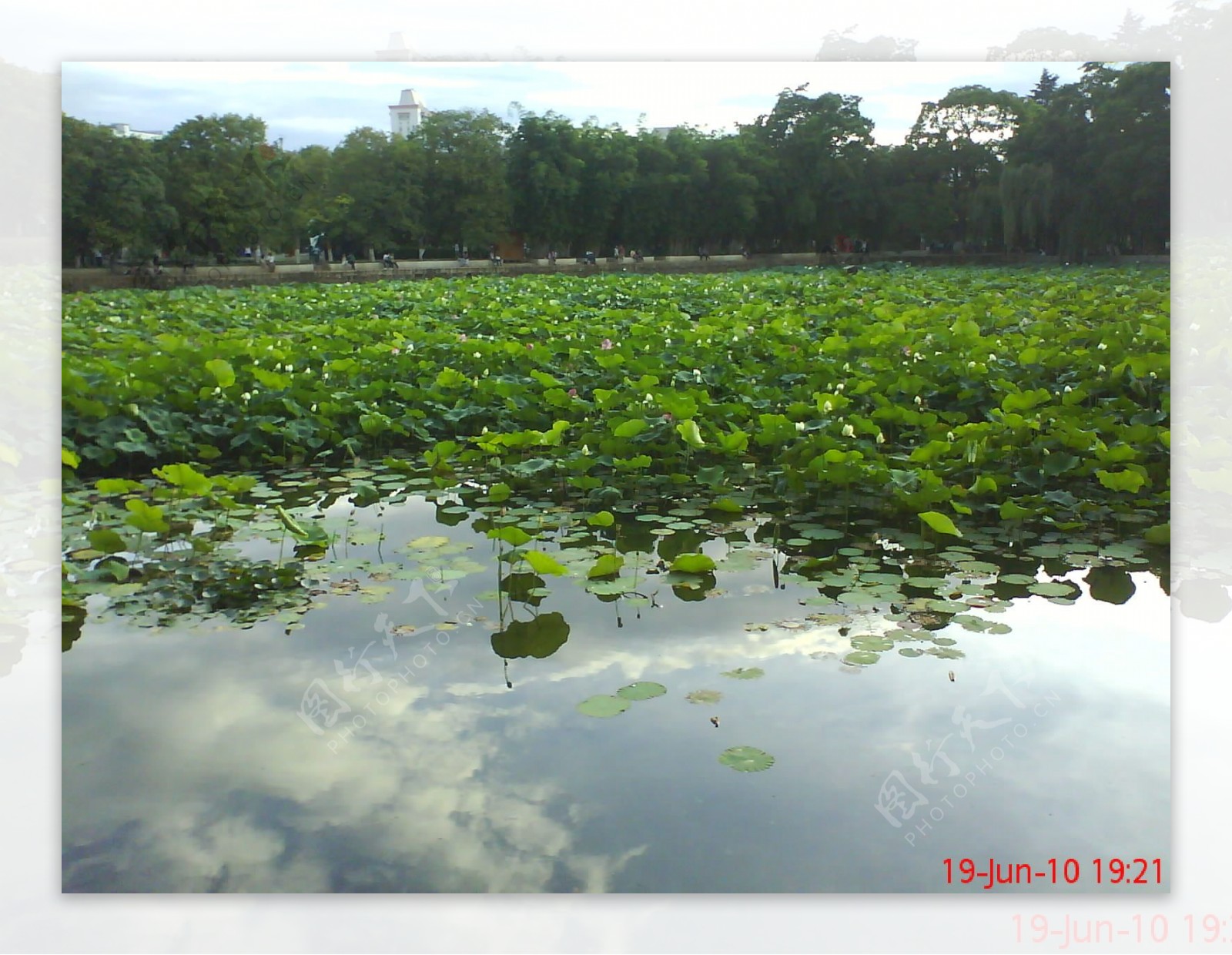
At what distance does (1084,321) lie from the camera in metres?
5.62

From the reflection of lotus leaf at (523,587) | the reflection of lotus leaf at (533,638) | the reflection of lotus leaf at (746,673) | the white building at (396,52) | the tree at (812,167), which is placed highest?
the tree at (812,167)

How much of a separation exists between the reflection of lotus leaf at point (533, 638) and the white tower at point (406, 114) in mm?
2065

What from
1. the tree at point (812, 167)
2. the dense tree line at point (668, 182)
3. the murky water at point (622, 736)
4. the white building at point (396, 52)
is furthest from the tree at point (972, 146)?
the murky water at point (622, 736)

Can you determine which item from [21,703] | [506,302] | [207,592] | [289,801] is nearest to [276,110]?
[207,592]

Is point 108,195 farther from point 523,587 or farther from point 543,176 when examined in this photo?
point 543,176

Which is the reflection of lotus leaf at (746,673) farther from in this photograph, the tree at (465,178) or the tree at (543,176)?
the tree at (543,176)

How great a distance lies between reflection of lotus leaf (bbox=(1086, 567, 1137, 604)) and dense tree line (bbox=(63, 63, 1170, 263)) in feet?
3.92

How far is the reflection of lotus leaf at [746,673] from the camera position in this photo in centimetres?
217

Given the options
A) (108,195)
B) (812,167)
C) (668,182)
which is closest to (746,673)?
(108,195)

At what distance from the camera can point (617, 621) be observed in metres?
2.48

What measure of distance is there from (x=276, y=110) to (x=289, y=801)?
2.25 meters

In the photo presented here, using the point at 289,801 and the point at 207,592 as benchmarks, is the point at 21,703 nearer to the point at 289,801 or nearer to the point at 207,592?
the point at 207,592

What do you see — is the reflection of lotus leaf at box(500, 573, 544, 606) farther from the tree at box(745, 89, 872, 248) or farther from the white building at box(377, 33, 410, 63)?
the tree at box(745, 89, 872, 248)

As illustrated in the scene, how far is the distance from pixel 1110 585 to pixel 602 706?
1.45 m
